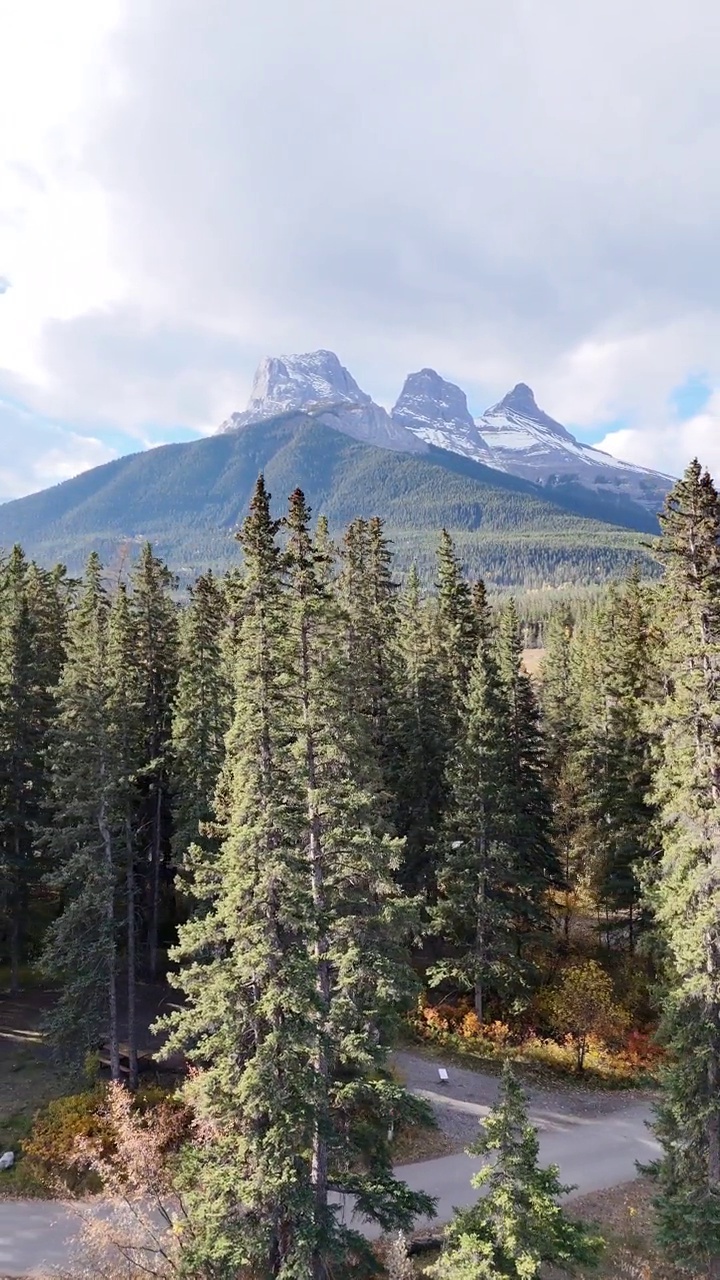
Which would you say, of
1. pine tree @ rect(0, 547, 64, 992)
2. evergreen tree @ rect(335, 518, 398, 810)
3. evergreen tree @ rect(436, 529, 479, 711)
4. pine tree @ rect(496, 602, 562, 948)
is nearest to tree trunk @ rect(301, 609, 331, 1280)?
evergreen tree @ rect(335, 518, 398, 810)

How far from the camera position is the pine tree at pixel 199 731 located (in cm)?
2961

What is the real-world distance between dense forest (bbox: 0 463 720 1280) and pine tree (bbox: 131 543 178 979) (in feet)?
0.58

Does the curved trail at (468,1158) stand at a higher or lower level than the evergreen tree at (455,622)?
lower

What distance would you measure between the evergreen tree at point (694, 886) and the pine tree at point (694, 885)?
3 cm

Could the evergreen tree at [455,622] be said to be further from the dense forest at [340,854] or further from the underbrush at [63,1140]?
the underbrush at [63,1140]

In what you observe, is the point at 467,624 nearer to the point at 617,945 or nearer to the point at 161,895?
the point at 617,945

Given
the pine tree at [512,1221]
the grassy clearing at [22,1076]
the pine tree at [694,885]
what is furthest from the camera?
the grassy clearing at [22,1076]

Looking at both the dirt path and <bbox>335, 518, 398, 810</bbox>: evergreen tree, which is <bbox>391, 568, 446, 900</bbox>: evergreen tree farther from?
the dirt path

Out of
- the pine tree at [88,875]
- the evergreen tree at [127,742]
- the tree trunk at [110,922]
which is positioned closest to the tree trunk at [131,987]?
the evergreen tree at [127,742]

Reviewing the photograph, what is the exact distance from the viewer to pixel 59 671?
38.8m

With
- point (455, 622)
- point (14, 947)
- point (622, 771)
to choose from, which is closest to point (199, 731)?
point (14, 947)

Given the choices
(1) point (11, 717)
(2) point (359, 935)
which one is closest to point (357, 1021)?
(2) point (359, 935)

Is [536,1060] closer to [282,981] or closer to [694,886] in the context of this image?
[694,886]

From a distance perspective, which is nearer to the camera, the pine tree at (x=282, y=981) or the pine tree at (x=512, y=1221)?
the pine tree at (x=512, y=1221)
